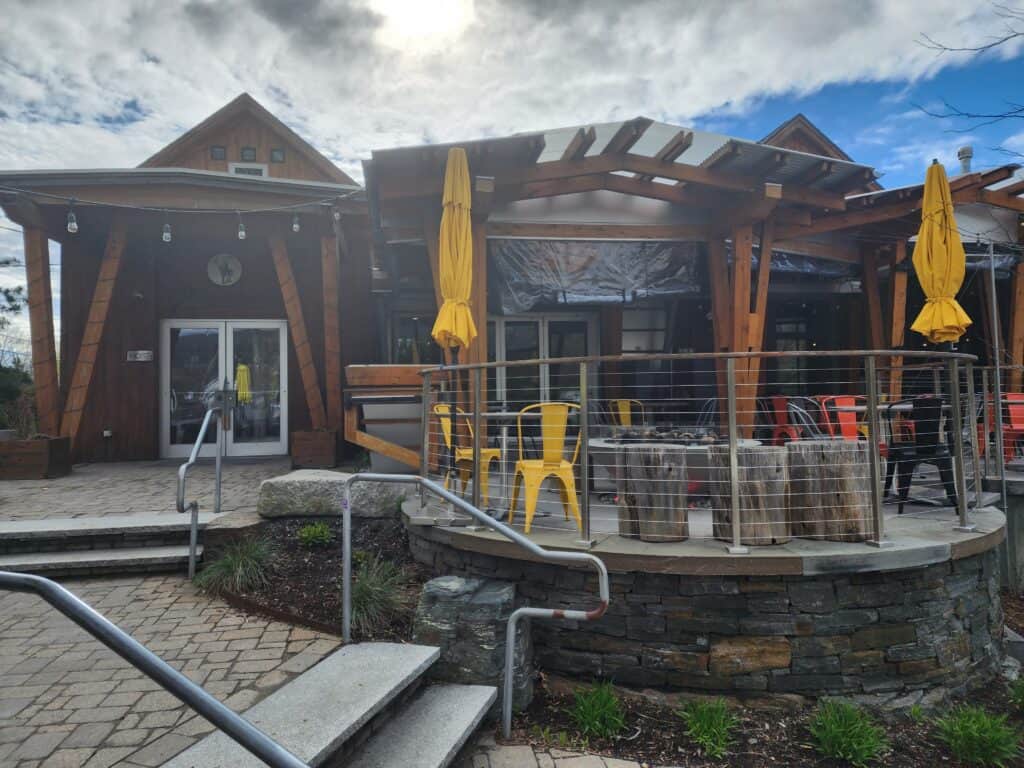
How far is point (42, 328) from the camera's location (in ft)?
24.1

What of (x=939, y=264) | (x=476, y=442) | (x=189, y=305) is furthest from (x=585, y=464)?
(x=189, y=305)

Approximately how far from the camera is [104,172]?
23.4 ft

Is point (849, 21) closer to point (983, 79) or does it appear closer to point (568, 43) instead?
point (983, 79)

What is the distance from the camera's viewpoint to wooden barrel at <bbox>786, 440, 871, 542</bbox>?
135 inches

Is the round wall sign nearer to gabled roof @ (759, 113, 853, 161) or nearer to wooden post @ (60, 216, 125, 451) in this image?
wooden post @ (60, 216, 125, 451)

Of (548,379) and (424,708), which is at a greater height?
(548,379)

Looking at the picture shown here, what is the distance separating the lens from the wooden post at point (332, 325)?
791 centimetres

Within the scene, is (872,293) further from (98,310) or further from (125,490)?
(98,310)

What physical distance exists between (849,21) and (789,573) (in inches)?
242

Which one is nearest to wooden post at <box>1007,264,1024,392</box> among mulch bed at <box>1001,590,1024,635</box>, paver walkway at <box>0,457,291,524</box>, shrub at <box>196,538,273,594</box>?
mulch bed at <box>1001,590,1024,635</box>

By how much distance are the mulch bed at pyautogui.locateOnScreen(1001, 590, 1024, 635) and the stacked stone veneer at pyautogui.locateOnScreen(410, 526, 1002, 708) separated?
1.70m

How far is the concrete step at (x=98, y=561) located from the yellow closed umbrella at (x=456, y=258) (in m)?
2.61

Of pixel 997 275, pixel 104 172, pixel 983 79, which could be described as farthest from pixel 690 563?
pixel 997 275

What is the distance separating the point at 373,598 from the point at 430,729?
1.16m
